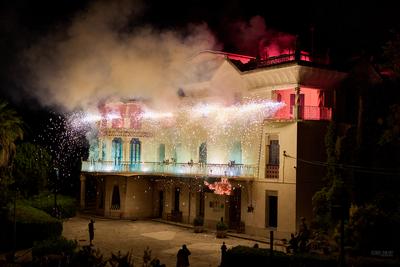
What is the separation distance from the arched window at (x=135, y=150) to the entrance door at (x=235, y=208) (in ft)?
33.5

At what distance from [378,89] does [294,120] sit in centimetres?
517

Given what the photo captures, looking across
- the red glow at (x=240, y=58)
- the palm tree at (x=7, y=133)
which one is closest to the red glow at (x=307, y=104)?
the red glow at (x=240, y=58)

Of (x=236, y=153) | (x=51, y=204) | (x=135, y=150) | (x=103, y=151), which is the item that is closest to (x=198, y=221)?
(x=236, y=153)

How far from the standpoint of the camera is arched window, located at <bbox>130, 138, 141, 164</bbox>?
4091 cm

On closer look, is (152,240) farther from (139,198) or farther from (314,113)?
(314,113)

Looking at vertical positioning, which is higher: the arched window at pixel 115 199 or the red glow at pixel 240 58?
the red glow at pixel 240 58

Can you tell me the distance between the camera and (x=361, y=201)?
27.4 meters

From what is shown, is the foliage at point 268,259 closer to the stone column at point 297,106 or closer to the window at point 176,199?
the stone column at point 297,106

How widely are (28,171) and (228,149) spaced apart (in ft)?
54.8

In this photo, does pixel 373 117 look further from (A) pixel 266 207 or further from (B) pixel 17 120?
(B) pixel 17 120

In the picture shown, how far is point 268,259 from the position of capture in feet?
67.5

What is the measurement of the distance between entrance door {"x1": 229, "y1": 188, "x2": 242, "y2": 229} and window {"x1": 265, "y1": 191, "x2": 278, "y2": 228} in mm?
2716

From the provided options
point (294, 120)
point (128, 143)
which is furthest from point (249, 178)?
point (128, 143)

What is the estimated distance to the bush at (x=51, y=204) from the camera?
3836 centimetres
